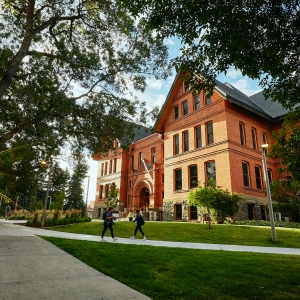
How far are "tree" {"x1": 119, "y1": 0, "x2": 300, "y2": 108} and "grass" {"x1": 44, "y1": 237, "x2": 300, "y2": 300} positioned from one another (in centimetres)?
432

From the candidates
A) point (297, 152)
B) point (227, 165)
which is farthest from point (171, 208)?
point (297, 152)

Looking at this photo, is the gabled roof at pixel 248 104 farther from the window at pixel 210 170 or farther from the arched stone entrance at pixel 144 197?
the arched stone entrance at pixel 144 197

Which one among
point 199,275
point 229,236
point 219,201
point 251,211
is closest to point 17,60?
point 199,275

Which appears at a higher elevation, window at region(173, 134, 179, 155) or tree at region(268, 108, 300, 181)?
window at region(173, 134, 179, 155)

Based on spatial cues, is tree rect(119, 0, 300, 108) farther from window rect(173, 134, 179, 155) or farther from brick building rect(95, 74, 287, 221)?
window rect(173, 134, 179, 155)

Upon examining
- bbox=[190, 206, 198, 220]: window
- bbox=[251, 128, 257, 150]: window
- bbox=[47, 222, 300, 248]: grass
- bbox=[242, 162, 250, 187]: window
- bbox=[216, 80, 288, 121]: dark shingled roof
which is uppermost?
bbox=[216, 80, 288, 121]: dark shingled roof

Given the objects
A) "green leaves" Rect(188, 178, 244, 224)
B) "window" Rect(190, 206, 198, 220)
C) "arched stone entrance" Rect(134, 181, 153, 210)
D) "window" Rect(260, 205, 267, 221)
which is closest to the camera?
"green leaves" Rect(188, 178, 244, 224)

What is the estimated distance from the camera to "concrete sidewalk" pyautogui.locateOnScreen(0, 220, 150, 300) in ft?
12.5

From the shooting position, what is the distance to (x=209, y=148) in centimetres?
2406

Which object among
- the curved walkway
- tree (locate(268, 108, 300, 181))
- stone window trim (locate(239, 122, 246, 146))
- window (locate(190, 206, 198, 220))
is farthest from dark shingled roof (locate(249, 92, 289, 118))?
the curved walkway

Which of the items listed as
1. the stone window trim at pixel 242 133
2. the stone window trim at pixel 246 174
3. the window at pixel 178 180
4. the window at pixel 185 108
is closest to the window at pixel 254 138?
the stone window trim at pixel 242 133

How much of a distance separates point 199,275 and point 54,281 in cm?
297

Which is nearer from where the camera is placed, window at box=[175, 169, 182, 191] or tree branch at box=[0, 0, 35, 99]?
tree branch at box=[0, 0, 35, 99]

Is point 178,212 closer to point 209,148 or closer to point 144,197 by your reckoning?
point 209,148
